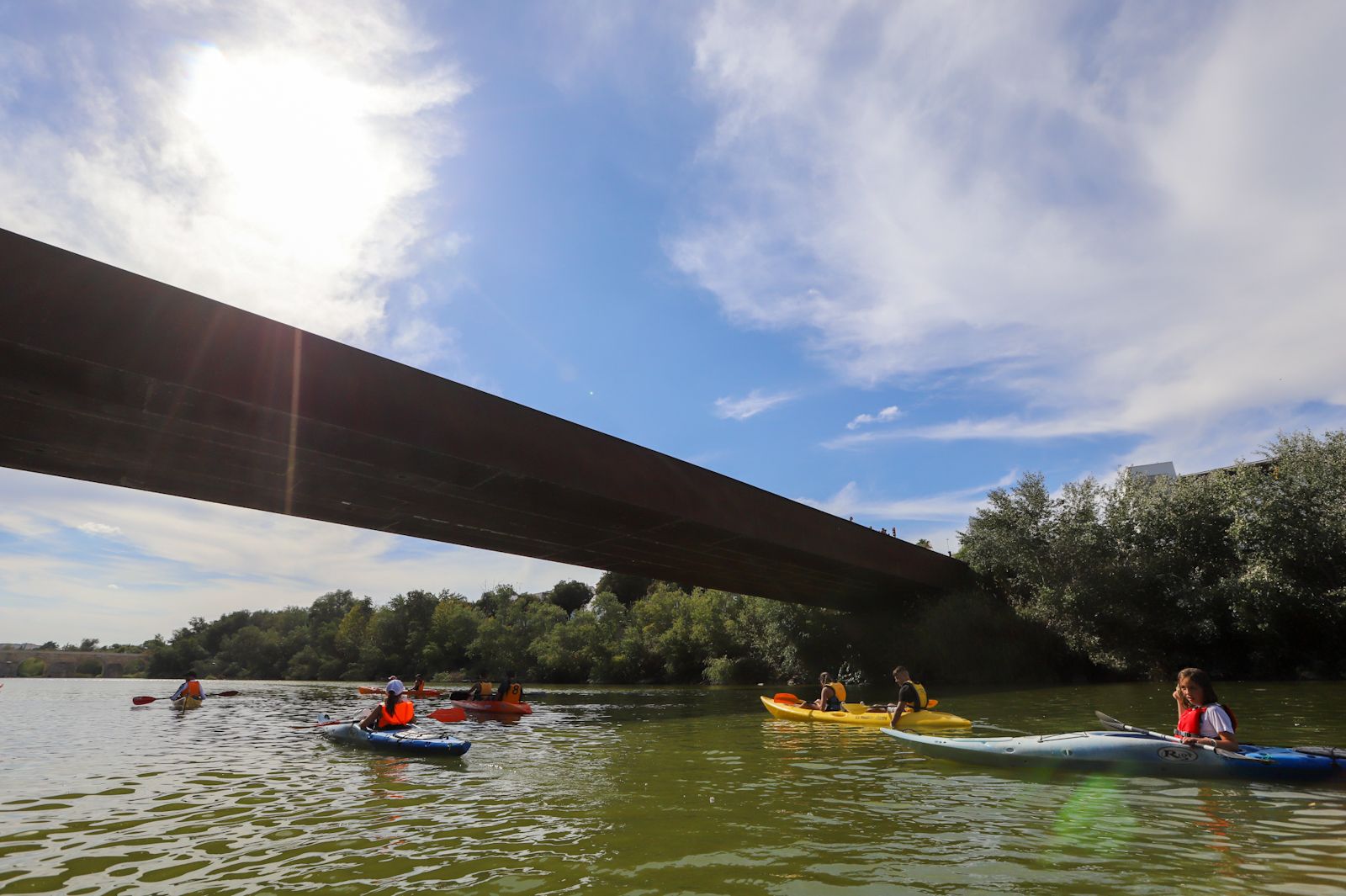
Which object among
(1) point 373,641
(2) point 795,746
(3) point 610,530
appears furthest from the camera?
(1) point 373,641

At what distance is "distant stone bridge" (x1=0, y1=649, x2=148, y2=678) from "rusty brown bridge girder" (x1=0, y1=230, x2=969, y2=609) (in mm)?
107203

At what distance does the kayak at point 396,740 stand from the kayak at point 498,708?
6738mm

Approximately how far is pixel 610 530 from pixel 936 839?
57.9 feet

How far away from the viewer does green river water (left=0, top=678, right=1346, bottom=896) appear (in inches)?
195

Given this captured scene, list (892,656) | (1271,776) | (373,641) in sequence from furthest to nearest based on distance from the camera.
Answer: (373,641), (892,656), (1271,776)

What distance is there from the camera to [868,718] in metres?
16.0

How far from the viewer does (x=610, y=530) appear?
23.0m

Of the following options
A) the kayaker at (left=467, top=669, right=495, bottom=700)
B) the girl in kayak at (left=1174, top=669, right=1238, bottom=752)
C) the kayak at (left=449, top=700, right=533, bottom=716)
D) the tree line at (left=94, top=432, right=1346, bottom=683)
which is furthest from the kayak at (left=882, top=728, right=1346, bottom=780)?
the tree line at (left=94, top=432, right=1346, bottom=683)

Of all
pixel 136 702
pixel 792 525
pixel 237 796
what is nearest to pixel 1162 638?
pixel 792 525

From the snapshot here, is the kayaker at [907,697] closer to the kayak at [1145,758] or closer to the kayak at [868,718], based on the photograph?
the kayak at [868,718]

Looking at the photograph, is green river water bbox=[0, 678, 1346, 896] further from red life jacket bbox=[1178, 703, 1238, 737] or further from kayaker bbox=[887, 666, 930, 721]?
kayaker bbox=[887, 666, 930, 721]

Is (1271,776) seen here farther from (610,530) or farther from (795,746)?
(610,530)

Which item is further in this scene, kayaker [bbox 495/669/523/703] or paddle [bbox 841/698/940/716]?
kayaker [bbox 495/669/523/703]

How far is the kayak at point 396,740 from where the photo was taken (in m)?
12.1
